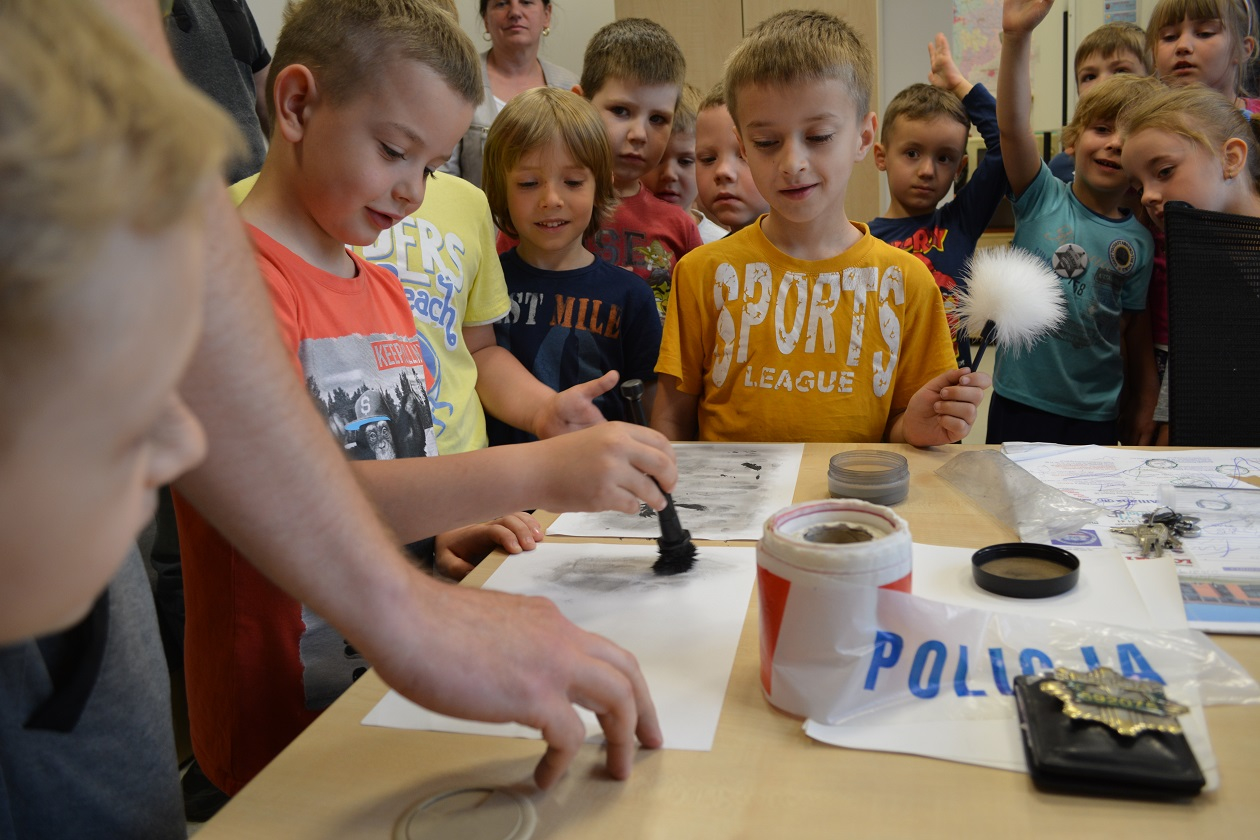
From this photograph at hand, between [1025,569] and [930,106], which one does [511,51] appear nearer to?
[930,106]

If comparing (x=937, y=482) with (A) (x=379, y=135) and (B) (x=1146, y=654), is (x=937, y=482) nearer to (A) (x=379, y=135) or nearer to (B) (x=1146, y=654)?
(B) (x=1146, y=654)

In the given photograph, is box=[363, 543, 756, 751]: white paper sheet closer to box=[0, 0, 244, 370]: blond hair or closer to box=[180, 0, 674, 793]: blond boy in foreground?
box=[180, 0, 674, 793]: blond boy in foreground

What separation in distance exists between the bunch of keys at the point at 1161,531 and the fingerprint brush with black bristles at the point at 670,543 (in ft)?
1.46

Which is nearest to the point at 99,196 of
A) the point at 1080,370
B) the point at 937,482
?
the point at 937,482

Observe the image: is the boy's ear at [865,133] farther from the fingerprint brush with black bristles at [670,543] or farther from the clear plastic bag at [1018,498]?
the fingerprint brush with black bristles at [670,543]

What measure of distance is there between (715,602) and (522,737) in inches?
10.2

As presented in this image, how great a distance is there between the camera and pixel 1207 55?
2.38 m

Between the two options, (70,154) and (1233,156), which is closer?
(70,154)

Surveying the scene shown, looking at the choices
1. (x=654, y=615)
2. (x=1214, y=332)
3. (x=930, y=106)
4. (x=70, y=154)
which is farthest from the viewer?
(x=930, y=106)

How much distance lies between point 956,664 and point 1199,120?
70.7 inches

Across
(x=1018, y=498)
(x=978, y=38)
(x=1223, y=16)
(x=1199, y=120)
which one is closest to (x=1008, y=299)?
(x=1018, y=498)

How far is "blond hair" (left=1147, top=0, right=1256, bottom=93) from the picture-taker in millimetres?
2338

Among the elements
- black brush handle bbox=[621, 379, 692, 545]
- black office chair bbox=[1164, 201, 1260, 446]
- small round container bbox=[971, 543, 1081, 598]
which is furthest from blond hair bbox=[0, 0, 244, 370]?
black office chair bbox=[1164, 201, 1260, 446]

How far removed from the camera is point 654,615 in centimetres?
84
